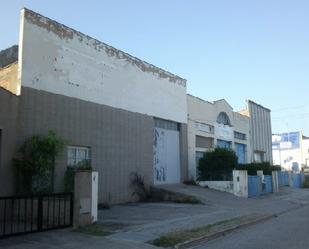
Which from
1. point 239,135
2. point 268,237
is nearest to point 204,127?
point 239,135

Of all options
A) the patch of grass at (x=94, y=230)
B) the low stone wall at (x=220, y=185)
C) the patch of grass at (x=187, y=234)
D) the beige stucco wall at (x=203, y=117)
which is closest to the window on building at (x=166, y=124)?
the beige stucco wall at (x=203, y=117)

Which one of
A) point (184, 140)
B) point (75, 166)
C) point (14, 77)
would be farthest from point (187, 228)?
point (184, 140)

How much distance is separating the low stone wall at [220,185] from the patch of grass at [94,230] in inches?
702

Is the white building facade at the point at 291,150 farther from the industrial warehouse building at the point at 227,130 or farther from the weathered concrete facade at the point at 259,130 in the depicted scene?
the industrial warehouse building at the point at 227,130

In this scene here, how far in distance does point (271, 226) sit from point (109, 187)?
10.2 m

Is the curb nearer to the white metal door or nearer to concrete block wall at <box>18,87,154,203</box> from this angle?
concrete block wall at <box>18,87,154,203</box>

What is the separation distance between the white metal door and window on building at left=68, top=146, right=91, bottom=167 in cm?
735

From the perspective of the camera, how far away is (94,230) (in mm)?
13750

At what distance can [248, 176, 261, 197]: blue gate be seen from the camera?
31705 millimetres

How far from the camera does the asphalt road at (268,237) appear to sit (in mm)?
11875

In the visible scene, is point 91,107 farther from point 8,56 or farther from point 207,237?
point 207,237

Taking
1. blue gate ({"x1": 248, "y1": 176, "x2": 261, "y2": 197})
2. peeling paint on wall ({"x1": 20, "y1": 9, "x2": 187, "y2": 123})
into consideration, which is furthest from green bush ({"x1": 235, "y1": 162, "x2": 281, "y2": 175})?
peeling paint on wall ({"x1": 20, "y1": 9, "x2": 187, "y2": 123})

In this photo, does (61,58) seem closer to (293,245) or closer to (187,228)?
(187,228)

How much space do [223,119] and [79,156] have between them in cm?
2101
